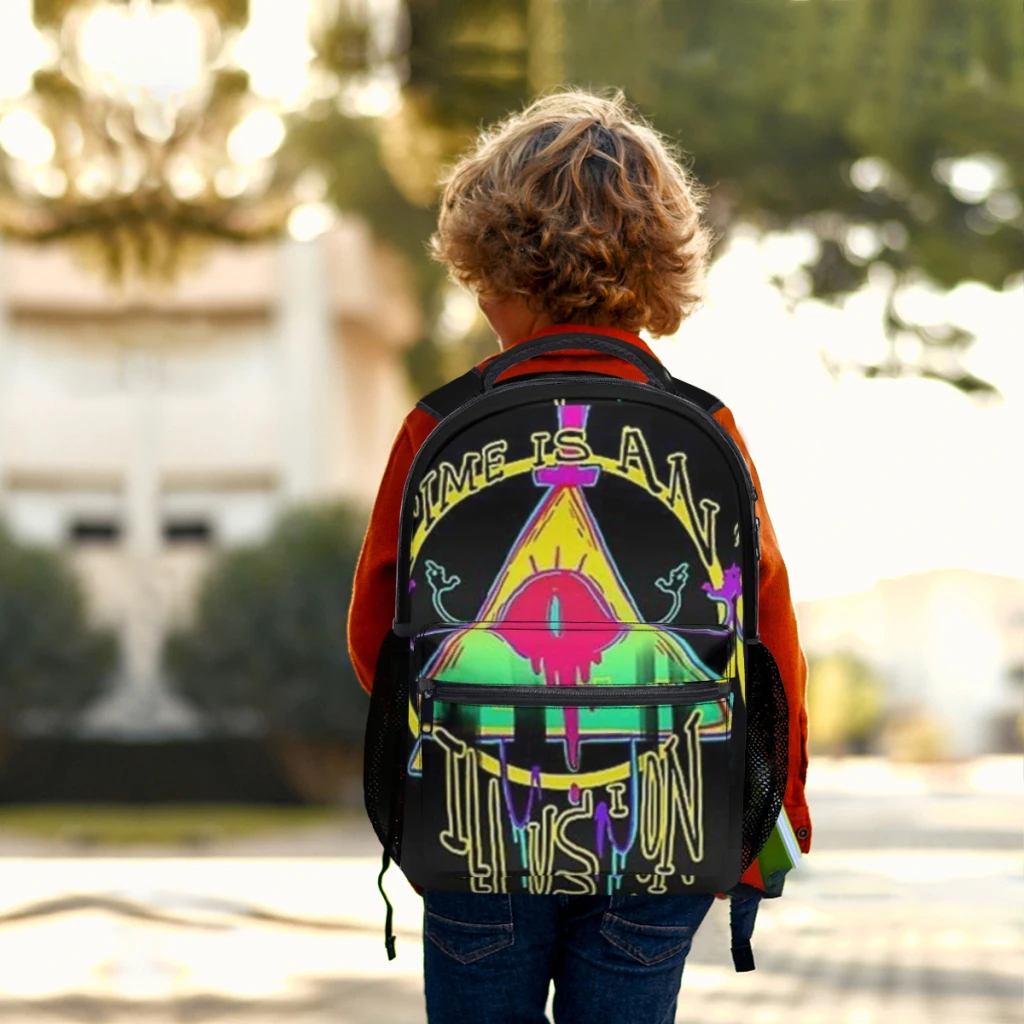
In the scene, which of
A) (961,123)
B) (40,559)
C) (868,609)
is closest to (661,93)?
(961,123)

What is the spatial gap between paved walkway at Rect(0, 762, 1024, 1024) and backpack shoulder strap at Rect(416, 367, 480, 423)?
4.27 m

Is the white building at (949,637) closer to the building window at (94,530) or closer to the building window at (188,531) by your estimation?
the building window at (188,531)

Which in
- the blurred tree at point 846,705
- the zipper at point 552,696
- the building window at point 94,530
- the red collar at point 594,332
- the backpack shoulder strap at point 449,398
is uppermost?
the building window at point 94,530

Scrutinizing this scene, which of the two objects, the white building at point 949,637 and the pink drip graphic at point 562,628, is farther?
the white building at point 949,637

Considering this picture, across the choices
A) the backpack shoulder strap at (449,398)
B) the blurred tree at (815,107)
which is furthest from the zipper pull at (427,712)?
the blurred tree at (815,107)

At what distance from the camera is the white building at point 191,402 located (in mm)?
27062

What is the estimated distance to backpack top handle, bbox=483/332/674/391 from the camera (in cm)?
216

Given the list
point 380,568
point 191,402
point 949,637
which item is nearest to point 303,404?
point 191,402

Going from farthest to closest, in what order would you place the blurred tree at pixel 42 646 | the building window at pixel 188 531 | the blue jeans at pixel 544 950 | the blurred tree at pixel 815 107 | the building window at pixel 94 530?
the building window at pixel 188 531
the building window at pixel 94 530
the blurred tree at pixel 42 646
the blurred tree at pixel 815 107
the blue jeans at pixel 544 950

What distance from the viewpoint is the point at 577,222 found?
2.16 m

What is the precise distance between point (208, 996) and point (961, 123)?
6.94 m

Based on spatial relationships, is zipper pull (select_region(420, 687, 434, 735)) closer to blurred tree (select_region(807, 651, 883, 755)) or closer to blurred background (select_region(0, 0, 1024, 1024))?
blurred background (select_region(0, 0, 1024, 1024))

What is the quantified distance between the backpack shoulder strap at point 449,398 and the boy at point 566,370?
0.01 meters

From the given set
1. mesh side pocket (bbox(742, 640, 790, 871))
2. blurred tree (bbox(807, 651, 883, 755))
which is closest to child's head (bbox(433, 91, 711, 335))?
mesh side pocket (bbox(742, 640, 790, 871))
